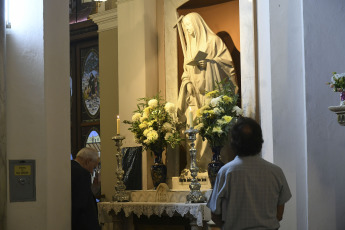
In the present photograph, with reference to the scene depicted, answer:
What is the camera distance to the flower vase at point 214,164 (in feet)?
23.0

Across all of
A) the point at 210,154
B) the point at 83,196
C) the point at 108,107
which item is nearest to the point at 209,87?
the point at 210,154

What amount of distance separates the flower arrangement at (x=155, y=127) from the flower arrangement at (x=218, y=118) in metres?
0.55

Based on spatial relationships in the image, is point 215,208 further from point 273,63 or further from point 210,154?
point 210,154

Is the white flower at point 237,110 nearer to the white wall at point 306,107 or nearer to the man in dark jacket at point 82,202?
the white wall at point 306,107

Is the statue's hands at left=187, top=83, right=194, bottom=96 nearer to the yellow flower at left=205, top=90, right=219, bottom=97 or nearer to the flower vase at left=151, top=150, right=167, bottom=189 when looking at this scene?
the yellow flower at left=205, top=90, right=219, bottom=97

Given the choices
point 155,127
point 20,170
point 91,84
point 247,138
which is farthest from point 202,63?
point 91,84

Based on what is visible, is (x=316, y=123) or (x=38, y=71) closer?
(x=38, y=71)

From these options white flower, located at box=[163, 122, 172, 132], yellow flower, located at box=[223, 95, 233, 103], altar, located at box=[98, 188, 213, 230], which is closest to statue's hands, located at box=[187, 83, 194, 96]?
white flower, located at box=[163, 122, 172, 132]

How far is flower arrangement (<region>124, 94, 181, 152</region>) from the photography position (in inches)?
297

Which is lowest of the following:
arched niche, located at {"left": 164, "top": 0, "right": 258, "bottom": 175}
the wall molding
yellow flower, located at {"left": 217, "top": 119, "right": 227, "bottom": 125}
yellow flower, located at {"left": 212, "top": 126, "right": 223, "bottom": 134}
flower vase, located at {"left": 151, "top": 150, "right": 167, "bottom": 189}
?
flower vase, located at {"left": 151, "top": 150, "right": 167, "bottom": 189}

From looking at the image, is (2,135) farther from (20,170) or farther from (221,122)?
(221,122)

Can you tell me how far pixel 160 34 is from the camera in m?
8.81

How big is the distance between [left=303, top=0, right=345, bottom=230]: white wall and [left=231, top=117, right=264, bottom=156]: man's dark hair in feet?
7.93

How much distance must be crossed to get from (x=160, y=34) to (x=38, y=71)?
3367 millimetres
